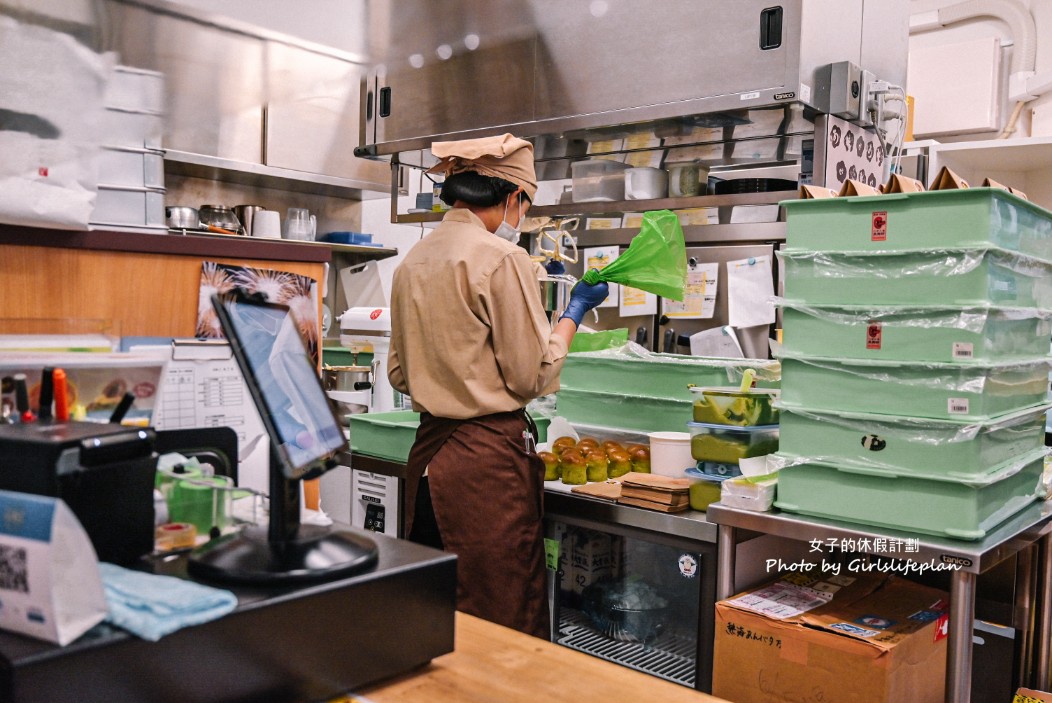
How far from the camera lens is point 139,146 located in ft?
9.55

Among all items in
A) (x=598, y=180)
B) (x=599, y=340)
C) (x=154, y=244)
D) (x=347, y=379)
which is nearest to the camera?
(x=154, y=244)

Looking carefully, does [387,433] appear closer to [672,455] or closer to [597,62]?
[672,455]

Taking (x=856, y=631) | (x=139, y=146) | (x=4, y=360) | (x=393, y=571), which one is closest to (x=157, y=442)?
(x=4, y=360)

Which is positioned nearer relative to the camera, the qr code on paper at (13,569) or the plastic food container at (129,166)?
the qr code on paper at (13,569)

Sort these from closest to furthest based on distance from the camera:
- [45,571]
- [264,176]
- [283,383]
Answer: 1. [45,571]
2. [283,383]
3. [264,176]

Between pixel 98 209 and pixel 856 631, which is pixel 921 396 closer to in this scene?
pixel 856 631

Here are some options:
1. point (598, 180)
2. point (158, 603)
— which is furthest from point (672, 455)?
point (158, 603)

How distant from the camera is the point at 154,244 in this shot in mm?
1490

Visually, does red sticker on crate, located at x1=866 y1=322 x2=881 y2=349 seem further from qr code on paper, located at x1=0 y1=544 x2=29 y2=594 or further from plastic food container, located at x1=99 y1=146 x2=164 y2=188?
plastic food container, located at x1=99 y1=146 x2=164 y2=188

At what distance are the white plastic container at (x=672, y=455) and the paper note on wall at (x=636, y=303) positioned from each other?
4.61ft

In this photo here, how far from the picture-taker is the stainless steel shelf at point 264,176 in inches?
171

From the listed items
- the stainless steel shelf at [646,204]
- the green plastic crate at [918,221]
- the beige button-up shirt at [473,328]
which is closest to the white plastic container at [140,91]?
the stainless steel shelf at [646,204]

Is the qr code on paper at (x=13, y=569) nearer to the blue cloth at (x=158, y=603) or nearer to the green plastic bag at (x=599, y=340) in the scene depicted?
the blue cloth at (x=158, y=603)

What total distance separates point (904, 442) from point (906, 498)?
116mm
